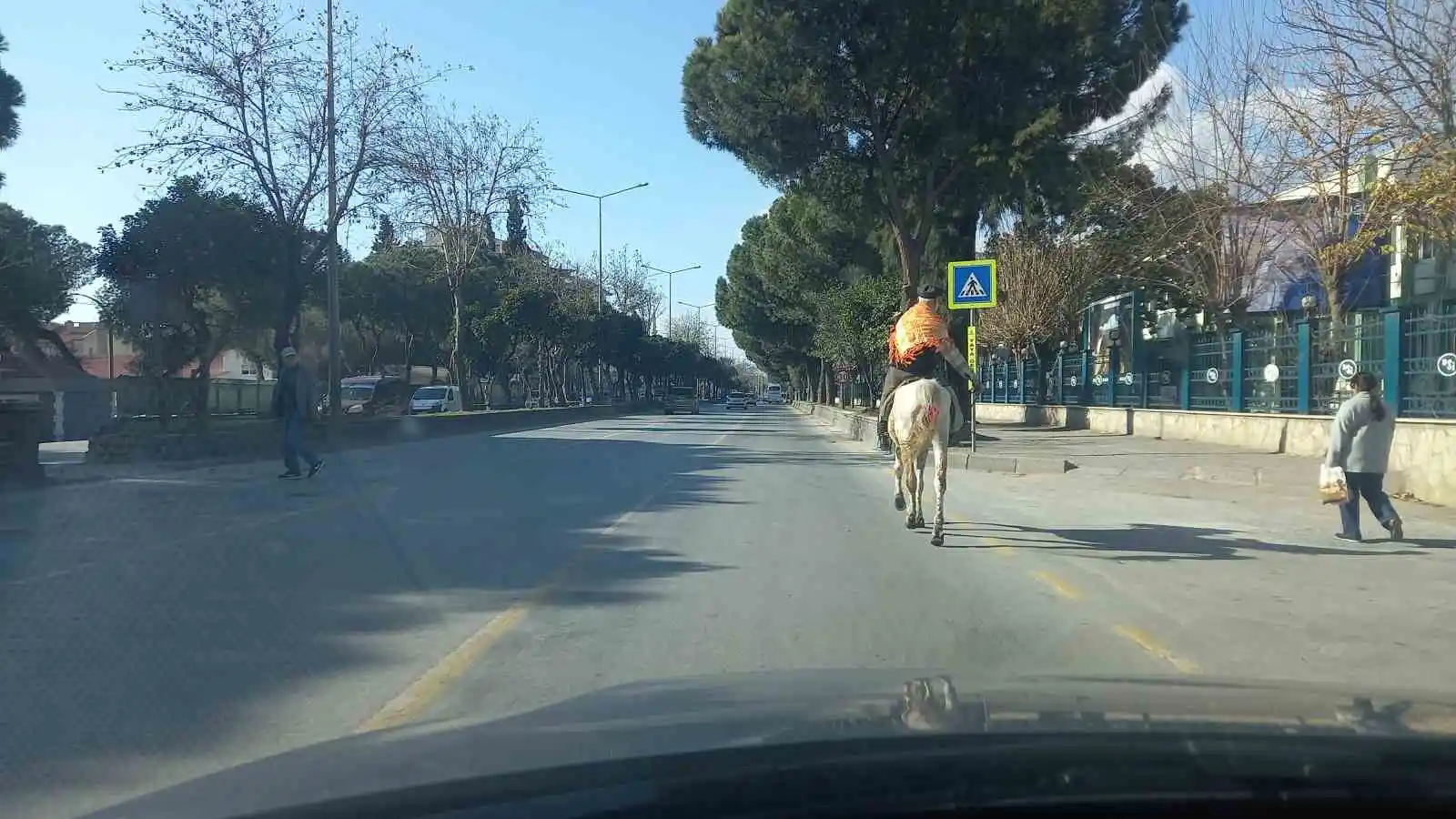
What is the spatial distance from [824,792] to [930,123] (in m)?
25.3

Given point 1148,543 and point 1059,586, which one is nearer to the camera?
point 1059,586

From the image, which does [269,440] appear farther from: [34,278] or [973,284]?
[34,278]

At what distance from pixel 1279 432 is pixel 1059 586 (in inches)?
578

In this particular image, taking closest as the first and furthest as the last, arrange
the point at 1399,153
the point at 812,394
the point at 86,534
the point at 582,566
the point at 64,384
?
the point at 582,566, the point at 86,534, the point at 1399,153, the point at 64,384, the point at 812,394

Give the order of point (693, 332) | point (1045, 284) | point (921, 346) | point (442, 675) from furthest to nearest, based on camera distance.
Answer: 1. point (693, 332)
2. point (1045, 284)
3. point (921, 346)
4. point (442, 675)

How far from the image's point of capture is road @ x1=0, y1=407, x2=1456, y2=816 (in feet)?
18.7

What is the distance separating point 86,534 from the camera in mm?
11953

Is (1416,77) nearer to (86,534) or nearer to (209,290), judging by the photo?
(86,534)

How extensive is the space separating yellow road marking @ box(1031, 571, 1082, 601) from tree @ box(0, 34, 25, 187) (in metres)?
21.8

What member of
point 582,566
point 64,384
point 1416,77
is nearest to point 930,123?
point 1416,77

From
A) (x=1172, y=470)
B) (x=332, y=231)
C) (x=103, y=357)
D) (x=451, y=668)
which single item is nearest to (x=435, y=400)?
(x=332, y=231)

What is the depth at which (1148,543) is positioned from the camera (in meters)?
11.5

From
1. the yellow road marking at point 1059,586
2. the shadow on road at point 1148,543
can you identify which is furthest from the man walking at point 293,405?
the yellow road marking at point 1059,586

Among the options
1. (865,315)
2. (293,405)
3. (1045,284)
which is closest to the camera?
(293,405)
